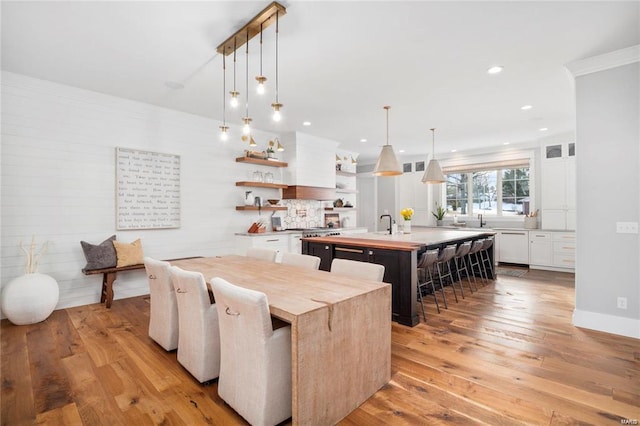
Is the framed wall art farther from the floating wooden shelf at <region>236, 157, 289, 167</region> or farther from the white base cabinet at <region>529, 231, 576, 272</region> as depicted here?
the white base cabinet at <region>529, 231, 576, 272</region>

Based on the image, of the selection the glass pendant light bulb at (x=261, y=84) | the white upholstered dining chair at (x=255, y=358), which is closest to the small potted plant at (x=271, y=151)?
the glass pendant light bulb at (x=261, y=84)

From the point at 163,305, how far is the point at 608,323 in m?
4.28

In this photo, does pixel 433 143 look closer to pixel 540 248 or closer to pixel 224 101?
pixel 540 248

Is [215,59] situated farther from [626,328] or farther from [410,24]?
[626,328]

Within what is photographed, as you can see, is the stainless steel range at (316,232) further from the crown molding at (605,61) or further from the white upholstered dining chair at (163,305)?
the crown molding at (605,61)

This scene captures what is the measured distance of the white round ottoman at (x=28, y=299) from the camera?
3240 mm

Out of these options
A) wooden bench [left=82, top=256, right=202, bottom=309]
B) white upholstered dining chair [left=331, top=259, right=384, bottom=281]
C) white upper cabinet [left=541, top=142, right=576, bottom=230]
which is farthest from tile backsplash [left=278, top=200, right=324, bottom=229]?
white upper cabinet [left=541, top=142, right=576, bottom=230]

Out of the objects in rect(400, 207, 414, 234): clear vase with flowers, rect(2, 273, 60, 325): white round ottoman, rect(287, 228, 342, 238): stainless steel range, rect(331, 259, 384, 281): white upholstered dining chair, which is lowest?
rect(2, 273, 60, 325): white round ottoman

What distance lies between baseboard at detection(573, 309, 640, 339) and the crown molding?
249 cm

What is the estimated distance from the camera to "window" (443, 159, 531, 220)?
7246 mm

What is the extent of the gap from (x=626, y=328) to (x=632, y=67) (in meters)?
2.52

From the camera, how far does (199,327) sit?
7.25 ft

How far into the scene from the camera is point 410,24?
261 cm

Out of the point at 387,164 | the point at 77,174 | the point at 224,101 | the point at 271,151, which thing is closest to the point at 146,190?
the point at 77,174
